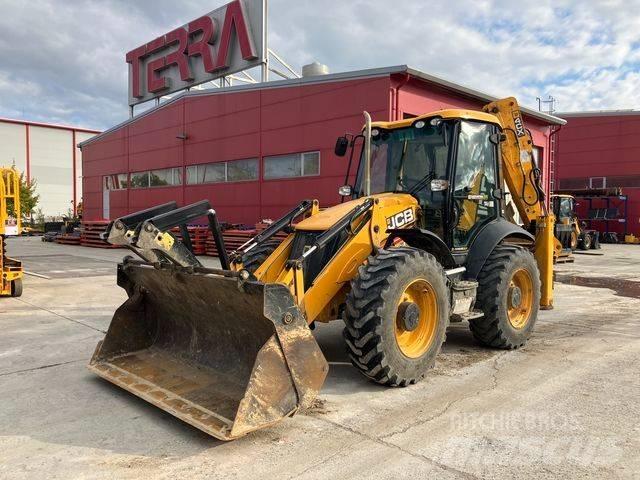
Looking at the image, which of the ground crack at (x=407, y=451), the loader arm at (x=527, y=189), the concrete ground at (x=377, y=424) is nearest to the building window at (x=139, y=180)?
the concrete ground at (x=377, y=424)

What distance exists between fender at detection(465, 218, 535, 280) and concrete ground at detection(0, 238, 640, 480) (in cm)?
96

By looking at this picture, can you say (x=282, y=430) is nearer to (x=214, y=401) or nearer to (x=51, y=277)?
(x=214, y=401)

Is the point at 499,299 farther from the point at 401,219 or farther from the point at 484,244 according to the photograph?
the point at 401,219

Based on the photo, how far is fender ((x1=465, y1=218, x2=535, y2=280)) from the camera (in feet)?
18.7

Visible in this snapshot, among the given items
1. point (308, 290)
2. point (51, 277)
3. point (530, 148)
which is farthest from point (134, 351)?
point (51, 277)

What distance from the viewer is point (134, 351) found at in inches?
196

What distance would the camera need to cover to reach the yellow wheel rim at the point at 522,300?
6.08 meters

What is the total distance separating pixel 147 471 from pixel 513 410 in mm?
2731

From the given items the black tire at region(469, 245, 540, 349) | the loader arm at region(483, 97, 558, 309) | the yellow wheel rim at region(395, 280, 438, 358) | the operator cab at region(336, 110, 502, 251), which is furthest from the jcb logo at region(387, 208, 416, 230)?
the loader arm at region(483, 97, 558, 309)

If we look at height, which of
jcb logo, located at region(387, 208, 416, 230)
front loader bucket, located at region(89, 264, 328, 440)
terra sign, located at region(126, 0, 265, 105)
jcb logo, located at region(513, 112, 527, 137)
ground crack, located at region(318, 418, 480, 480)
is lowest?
ground crack, located at region(318, 418, 480, 480)

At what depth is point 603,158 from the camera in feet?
101

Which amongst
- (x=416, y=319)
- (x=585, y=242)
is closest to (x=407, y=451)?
(x=416, y=319)

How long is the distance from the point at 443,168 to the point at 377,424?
2948 millimetres

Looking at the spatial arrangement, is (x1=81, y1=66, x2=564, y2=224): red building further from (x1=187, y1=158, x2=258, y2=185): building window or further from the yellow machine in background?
the yellow machine in background
